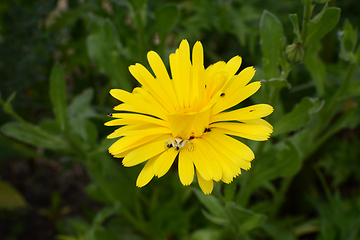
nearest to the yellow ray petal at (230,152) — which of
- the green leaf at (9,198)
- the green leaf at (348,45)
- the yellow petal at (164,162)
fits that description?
the yellow petal at (164,162)

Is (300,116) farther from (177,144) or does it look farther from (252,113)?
(177,144)

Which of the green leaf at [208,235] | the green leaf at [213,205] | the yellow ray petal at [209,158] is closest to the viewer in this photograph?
the yellow ray petal at [209,158]

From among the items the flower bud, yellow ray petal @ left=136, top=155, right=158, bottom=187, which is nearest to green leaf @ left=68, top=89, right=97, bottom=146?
yellow ray petal @ left=136, top=155, right=158, bottom=187

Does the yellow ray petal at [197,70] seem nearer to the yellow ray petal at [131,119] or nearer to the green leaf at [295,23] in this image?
the yellow ray petal at [131,119]

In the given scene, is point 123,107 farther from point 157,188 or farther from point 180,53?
point 157,188

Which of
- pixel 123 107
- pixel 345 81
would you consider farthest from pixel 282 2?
pixel 123 107

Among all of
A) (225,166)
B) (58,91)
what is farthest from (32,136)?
(225,166)
